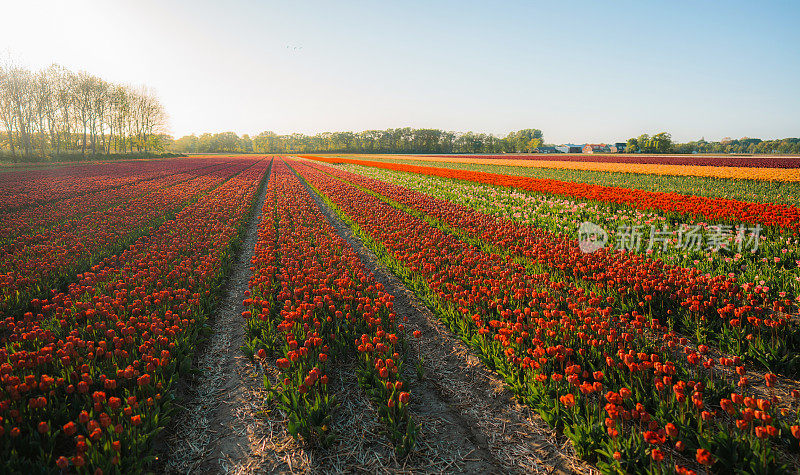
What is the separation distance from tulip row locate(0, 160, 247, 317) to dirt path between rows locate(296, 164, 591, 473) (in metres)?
7.40

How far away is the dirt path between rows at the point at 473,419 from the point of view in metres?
3.56

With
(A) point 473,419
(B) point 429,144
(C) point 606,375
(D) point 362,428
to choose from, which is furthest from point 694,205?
(B) point 429,144

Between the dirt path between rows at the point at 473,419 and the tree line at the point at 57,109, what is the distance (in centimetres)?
7002

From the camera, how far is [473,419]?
4172mm

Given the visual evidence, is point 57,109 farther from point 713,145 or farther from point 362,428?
point 713,145

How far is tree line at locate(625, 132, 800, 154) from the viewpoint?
9356cm

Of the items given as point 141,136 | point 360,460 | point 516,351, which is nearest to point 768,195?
point 516,351

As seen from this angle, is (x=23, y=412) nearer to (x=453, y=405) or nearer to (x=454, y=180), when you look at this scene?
(x=453, y=405)

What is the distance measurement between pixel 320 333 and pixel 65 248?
28.0 ft

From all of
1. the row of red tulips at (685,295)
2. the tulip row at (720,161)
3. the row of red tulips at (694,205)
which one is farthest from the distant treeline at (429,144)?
the row of red tulips at (685,295)

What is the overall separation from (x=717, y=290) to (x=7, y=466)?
8.99 metres

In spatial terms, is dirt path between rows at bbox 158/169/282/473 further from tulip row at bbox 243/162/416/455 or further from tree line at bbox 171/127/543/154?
tree line at bbox 171/127/543/154

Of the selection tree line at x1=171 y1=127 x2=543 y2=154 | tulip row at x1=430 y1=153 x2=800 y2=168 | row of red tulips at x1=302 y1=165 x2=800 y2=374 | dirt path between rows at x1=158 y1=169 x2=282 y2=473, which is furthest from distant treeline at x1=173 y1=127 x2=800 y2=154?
dirt path between rows at x1=158 y1=169 x2=282 y2=473

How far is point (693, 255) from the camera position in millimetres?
8375
